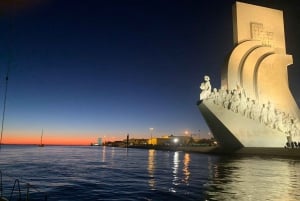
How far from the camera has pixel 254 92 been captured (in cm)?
4016

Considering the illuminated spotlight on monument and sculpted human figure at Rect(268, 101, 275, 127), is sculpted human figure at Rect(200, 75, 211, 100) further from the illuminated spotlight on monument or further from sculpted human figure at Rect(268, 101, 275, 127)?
sculpted human figure at Rect(268, 101, 275, 127)

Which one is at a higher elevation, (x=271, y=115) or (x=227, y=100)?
(x=227, y=100)

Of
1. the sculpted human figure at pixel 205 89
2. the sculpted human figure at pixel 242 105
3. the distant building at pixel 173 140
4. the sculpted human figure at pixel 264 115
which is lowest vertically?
the distant building at pixel 173 140

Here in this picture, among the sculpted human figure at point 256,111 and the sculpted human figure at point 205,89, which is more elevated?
the sculpted human figure at point 205,89

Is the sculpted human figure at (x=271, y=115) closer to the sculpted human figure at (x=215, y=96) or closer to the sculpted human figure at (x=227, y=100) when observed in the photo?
the sculpted human figure at (x=227, y=100)

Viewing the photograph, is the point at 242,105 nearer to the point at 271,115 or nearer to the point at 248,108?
the point at 248,108

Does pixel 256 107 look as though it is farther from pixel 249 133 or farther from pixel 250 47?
pixel 250 47

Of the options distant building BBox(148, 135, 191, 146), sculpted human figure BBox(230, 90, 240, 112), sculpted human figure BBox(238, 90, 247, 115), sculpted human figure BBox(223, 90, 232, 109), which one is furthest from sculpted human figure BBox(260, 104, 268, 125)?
distant building BBox(148, 135, 191, 146)

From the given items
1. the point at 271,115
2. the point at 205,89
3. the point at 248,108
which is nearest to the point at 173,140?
the point at 271,115

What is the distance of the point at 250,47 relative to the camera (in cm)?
4053

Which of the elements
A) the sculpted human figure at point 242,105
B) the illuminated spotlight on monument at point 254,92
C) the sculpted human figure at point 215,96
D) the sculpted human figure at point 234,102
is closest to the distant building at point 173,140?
the illuminated spotlight on monument at point 254,92

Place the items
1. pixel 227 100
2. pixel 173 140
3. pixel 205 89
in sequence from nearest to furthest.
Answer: pixel 227 100, pixel 205 89, pixel 173 140

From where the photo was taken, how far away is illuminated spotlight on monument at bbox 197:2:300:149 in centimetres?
3523

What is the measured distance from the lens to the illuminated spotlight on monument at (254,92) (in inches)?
1387
